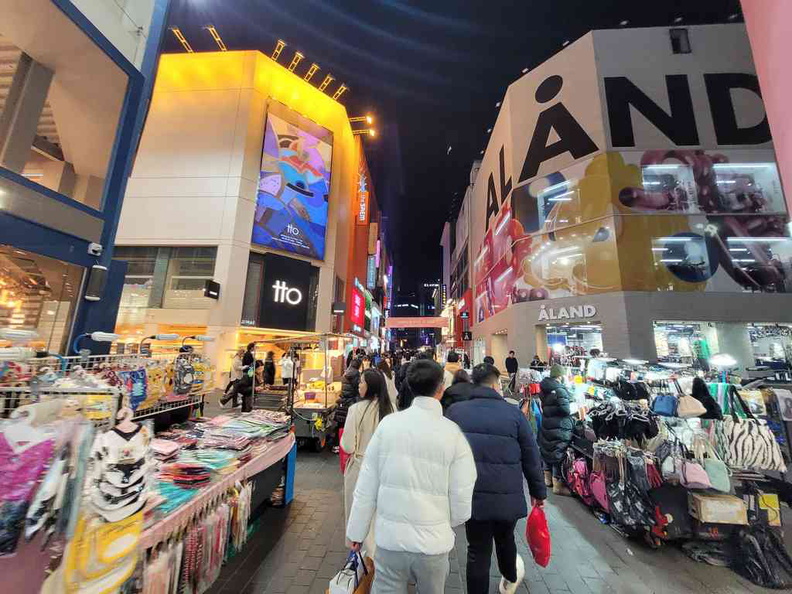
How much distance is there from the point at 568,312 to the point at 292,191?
528 inches

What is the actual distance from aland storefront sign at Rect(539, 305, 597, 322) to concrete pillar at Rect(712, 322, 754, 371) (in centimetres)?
427

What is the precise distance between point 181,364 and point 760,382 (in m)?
7.19

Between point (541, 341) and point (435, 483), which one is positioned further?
point (541, 341)

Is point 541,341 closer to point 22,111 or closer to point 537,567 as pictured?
point 537,567

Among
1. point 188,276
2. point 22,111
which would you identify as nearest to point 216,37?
point 188,276

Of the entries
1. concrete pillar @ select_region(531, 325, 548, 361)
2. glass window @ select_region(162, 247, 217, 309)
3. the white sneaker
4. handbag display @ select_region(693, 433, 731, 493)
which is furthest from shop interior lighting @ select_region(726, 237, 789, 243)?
glass window @ select_region(162, 247, 217, 309)

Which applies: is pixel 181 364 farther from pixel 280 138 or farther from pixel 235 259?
pixel 280 138

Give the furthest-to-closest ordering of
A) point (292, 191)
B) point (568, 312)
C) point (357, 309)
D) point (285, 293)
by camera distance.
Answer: point (357, 309), point (292, 191), point (285, 293), point (568, 312)

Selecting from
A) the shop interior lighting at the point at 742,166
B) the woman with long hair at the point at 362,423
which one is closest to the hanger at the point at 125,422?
the woman with long hair at the point at 362,423

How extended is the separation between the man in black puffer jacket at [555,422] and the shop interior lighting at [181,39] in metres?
19.3

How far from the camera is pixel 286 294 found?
14.8 m

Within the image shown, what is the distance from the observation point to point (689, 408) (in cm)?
333

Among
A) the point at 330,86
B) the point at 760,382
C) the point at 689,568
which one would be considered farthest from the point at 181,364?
the point at 330,86

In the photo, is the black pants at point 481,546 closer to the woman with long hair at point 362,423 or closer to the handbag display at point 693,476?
the woman with long hair at point 362,423
